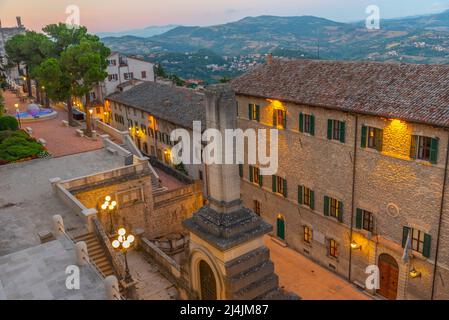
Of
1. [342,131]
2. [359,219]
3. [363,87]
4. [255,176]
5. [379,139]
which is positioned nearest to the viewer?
[379,139]

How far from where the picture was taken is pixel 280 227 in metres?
29.4

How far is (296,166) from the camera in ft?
87.7

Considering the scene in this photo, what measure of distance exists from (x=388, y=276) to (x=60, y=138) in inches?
1287

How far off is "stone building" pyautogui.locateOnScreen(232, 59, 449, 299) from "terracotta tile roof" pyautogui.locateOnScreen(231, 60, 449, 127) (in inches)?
2.5

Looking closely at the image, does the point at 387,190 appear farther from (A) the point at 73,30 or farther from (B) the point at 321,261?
(A) the point at 73,30

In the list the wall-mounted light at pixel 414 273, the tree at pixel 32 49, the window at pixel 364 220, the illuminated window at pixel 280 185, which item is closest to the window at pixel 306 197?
the illuminated window at pixel 280 185

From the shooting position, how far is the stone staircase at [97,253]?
2097 cm

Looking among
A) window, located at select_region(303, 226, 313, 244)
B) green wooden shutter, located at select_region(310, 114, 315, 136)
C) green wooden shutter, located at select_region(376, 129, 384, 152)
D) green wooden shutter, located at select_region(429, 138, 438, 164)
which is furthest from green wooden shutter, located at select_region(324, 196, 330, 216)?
green wooden shutter, located at select_region(429, 138, 438, 164)

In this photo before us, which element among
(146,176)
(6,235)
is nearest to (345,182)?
(146,176)

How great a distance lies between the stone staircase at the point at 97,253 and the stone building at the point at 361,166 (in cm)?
1282

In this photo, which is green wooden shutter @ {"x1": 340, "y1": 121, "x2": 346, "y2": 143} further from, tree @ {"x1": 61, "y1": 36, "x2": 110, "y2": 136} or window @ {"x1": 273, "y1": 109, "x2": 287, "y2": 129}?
tree @ {"x1": 61, "y1": 36, "x2": 110, "y2": 136}

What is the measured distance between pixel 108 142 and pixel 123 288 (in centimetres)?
1764

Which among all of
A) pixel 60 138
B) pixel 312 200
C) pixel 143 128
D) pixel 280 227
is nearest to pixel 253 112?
pixel 312 200

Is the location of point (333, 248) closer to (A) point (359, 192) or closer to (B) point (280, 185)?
(A) point (359, 192)
